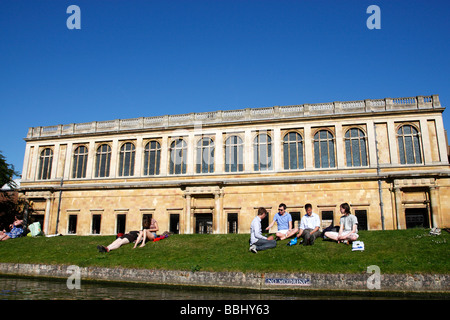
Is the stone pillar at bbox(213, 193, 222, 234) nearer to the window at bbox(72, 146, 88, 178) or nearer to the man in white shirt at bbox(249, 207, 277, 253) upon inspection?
the window at bbox(72, 146, 88, 178)

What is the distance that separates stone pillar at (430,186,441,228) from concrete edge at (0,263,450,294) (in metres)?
20.4

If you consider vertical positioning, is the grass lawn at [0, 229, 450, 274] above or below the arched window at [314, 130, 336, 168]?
below

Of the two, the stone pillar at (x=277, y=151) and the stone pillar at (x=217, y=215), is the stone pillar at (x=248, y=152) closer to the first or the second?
the stone pillar at (x=277, y=151)

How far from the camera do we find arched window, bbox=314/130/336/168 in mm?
33344

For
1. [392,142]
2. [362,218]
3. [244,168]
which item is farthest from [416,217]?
[244,168]

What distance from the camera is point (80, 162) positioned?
131 ft

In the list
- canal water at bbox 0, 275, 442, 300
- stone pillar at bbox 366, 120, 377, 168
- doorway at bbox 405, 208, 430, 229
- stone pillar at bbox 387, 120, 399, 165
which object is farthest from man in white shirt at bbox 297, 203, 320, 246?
stone pillar at bbox 387, 120, 399, 165

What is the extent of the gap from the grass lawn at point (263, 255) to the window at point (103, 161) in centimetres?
1779

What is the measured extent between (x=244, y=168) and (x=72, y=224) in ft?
66.2

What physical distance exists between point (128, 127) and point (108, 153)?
3.68 meters

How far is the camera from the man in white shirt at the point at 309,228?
16.4m

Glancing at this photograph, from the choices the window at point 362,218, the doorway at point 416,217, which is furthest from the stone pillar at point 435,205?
the window at point 362,218
